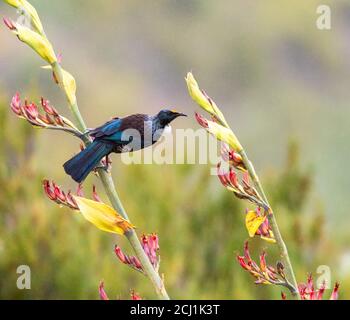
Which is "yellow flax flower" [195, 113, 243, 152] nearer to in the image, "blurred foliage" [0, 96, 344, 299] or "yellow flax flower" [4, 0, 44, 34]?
"yellow flax flower" [4, 0, 44, 34]

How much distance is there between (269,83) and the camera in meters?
12.5

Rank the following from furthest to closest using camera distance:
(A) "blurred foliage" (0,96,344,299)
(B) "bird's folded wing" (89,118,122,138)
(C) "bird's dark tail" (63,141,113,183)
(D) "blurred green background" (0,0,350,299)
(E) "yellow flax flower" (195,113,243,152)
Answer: (D) "blurred green background" (0,0,350,299) → (A) "blurred foliage" (0,96,344,299) → (B) "bird's folded wing" (89,118,122,138) → (C) "bird's dark tail" (63,141,113,183) → (E) "yellow flax flower" (195,113,243,152)

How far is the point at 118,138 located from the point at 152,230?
2772 mm

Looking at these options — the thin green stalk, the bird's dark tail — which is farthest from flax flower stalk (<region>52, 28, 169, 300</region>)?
the bird's dark tail

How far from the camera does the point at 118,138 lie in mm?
1258

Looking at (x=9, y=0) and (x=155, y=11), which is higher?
(x=155, y=11)

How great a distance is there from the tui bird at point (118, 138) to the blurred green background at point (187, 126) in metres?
2.17

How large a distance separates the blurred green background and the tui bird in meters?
2.17

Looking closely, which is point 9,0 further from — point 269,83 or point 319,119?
point 269,83

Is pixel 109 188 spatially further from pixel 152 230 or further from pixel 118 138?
pixel 152 230

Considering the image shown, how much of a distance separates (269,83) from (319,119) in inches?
51.5

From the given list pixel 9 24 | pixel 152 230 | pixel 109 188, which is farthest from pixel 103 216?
pixel 152 230

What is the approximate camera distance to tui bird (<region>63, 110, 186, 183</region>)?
1104 mm
